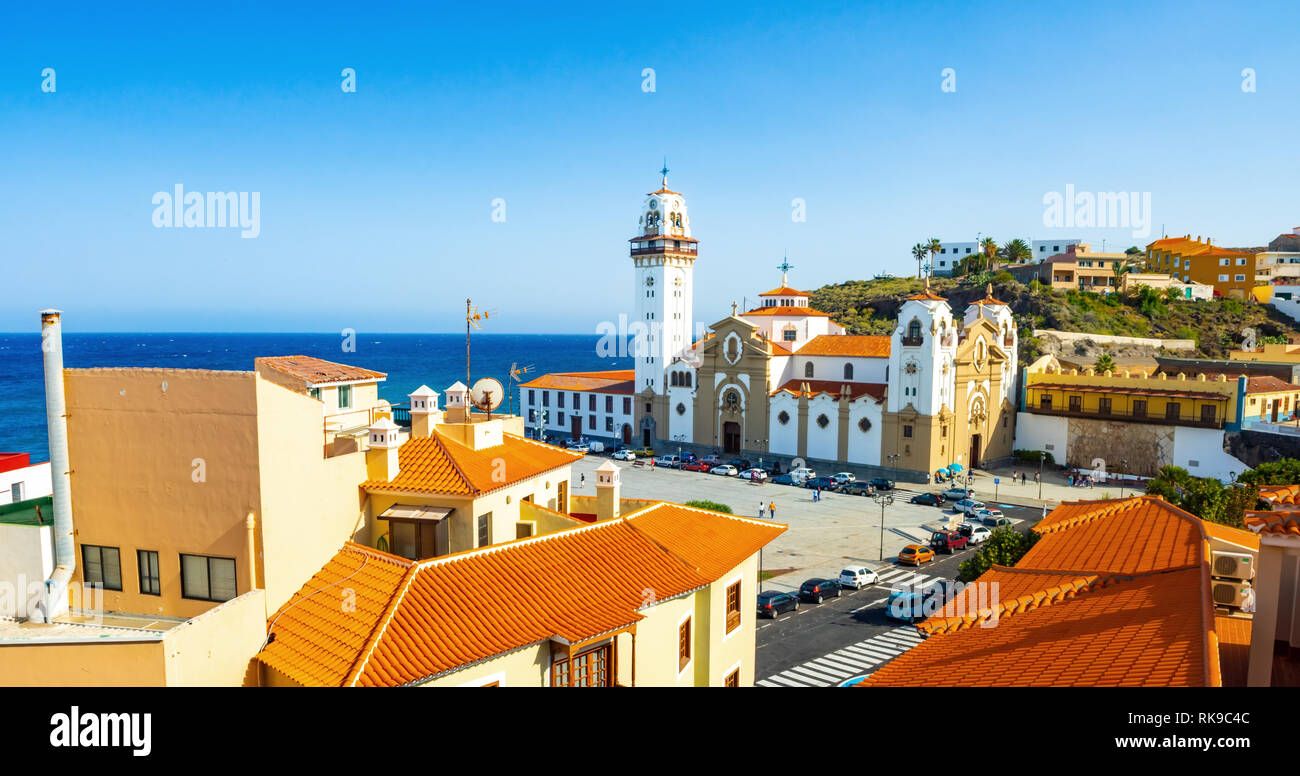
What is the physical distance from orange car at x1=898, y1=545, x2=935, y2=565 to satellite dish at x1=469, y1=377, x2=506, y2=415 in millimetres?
24065

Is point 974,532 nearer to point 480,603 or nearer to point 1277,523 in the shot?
point 480,603

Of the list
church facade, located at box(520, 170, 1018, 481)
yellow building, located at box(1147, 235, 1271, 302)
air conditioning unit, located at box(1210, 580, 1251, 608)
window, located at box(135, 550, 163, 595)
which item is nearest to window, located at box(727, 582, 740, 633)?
air conditioning unit, located at box(1210, 580, 1251, 608)

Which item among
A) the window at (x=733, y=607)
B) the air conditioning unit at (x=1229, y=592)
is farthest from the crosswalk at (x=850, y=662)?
the air conditioning unit at (x=1229, y=592)

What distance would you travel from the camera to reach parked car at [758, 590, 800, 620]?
31.8 meters

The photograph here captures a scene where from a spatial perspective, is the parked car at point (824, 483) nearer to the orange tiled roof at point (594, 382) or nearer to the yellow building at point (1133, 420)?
the yellow building at point (1133, 420)

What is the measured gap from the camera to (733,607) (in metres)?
19.0

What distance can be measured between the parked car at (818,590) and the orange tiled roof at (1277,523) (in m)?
26.1

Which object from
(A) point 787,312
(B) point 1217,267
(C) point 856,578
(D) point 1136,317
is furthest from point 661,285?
(B) point 1217,267

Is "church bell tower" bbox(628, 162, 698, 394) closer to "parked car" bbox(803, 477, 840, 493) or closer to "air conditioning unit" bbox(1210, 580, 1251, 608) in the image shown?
"parked car" bbox(803, 477, 840, 493)

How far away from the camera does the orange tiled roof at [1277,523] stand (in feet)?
26.4

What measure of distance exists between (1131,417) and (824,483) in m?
24.0
